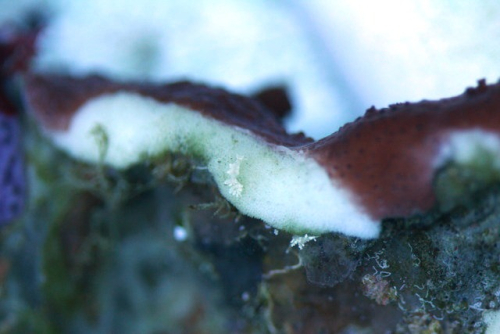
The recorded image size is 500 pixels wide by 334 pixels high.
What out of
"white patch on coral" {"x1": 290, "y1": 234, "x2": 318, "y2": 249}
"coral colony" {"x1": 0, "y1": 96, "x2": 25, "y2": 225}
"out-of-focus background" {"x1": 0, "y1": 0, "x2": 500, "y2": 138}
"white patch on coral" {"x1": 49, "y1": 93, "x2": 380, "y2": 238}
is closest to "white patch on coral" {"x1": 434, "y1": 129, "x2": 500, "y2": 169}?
"white patch on coral" {"x1": 49, "y1": 93, "x2": 380, "y2": 238}

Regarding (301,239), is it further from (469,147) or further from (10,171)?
(10,171)

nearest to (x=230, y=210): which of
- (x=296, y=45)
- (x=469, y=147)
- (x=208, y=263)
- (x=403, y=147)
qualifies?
(x=208, y=263)

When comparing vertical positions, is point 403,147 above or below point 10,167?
above

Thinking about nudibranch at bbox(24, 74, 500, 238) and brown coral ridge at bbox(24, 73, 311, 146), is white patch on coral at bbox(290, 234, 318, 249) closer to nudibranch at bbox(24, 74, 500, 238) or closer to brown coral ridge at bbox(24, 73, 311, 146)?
nudibranch at bbox(24, 74, 500, 238)

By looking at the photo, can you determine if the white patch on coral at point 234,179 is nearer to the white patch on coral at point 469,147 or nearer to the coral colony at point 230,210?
the coral colony at point 230,210

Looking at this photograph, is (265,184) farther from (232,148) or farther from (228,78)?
(228,78)

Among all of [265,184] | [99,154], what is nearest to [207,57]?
[99,154]
